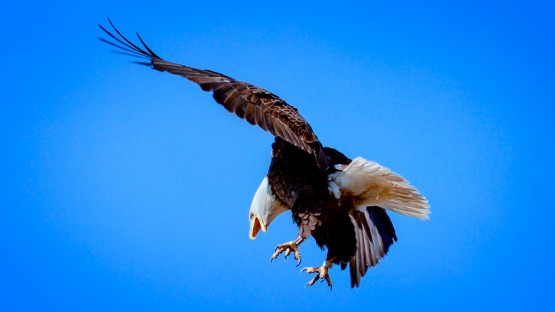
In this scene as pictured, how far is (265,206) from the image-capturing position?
14.5ft

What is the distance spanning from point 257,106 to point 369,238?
1003mm

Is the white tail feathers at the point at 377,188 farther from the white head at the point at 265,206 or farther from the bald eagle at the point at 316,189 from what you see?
the white head at the point at 265,206

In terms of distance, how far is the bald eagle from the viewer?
3895mm

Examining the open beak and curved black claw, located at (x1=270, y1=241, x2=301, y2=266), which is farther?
the open beak

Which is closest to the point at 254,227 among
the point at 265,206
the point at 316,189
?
the point at 265,206

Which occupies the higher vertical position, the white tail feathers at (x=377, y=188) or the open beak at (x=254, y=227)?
the open beak at (x=254, y=227)

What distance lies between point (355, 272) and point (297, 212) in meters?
0.49

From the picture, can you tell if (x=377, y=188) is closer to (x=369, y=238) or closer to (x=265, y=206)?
(x=369, y=238)

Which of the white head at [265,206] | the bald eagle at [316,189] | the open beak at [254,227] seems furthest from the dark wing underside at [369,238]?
the open beak at [254,227]

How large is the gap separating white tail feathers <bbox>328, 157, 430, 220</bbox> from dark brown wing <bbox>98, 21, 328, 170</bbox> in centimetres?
19

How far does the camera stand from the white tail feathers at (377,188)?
4121 millimetres

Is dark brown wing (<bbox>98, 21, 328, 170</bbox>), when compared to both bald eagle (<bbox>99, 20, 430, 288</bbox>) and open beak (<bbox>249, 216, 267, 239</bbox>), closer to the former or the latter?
bald eagle (<bbox>99, 20, 430, 288</bbox>)

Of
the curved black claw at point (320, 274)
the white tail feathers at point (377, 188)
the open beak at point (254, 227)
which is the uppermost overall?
the open beak at point (254, 227)

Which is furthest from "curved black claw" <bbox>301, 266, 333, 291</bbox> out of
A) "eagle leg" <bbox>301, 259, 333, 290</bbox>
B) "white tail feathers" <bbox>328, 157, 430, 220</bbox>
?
"white tail feathers" <bbox>328, 157, 430, 220</bbox>
